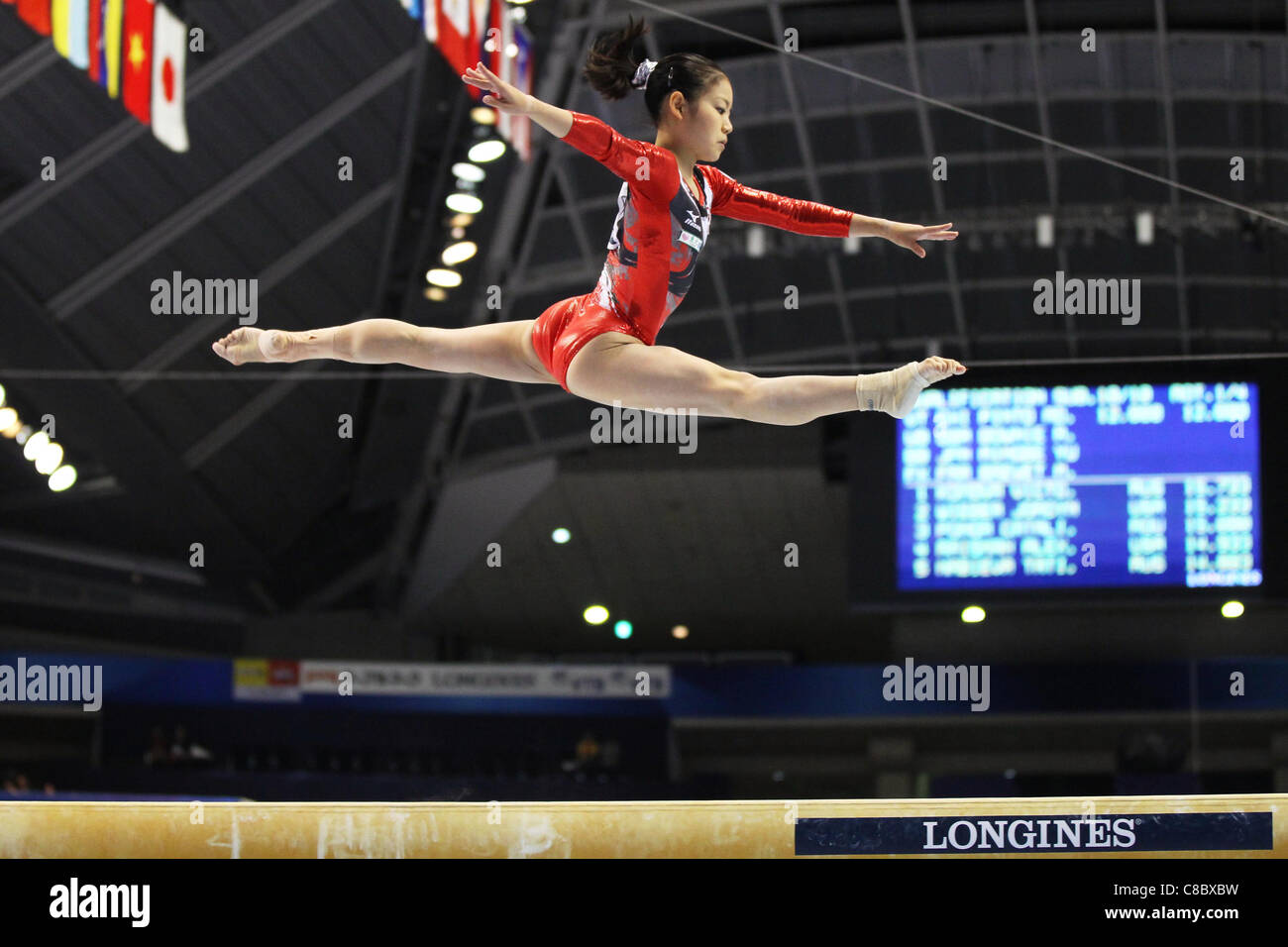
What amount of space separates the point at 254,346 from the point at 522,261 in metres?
10.1

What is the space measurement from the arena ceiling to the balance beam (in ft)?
15.4

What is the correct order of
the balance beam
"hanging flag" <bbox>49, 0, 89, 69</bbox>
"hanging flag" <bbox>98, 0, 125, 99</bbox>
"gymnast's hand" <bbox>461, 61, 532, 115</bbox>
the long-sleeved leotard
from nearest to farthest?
1. "gymnast's hand" <bbox>461, 61, 532, 115</bbox>
2. the long-sleeved leotard
3. the balance beam
4. "hanging flag" <bbox>49, 0, 89, 69</bbox>
5. "hanging flag" <bbox>98, 0, 125, 99</bbox>

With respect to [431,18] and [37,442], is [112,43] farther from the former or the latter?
[37,442]

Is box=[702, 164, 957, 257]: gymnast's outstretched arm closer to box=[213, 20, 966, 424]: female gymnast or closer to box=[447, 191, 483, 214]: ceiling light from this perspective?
box=[213, 20, 966, 424]: female gymnast

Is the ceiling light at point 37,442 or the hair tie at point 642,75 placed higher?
the ceiling light at point 37,442

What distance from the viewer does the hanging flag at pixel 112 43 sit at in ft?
28.8

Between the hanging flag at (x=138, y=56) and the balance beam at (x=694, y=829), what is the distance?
4.34m

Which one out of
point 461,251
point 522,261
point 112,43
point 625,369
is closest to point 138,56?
point 112,43

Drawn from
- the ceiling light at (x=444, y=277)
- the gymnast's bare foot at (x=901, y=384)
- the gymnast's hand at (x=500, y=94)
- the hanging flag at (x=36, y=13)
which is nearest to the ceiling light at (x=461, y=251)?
the ceiling light at (x=444, y=277)

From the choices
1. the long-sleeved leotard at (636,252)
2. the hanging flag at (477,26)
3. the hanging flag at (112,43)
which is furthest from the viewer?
the hanging flag at (477,26)

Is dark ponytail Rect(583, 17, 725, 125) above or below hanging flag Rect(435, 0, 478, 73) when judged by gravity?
below

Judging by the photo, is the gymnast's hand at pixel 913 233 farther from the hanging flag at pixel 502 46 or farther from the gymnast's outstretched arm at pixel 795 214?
the hanging flag at pixel 502 46

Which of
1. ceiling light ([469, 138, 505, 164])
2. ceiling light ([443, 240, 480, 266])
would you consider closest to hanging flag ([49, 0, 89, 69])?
ceiling light ([469, 138, 505, 164])

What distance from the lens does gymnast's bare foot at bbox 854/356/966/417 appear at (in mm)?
4285
